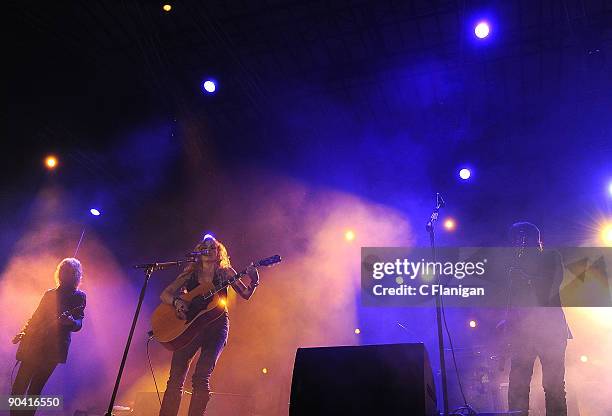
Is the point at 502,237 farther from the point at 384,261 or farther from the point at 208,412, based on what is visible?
the point at 208,412

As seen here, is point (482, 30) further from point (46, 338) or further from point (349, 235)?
point (46, 338)

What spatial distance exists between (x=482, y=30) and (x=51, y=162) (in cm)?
825

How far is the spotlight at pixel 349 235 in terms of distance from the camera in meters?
11.2

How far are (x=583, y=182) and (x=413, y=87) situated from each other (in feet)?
15.7

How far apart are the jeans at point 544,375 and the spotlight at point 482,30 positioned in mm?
5483

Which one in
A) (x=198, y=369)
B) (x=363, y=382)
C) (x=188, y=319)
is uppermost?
(x=188, y=319)

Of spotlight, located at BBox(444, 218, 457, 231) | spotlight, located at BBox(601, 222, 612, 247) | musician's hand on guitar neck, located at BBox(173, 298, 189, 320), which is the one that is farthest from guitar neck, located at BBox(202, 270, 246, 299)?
spotlight, located at BBox(601, 222, 612, 247)

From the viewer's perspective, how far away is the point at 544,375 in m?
4.00

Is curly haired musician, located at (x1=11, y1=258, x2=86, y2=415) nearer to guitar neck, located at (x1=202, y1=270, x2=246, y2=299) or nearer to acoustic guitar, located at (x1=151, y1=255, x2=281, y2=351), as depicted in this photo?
acoustic guitar, located at (x1=151, y1=255, x2=281, y2=351)

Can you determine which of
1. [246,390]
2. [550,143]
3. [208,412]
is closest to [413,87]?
[550,143]

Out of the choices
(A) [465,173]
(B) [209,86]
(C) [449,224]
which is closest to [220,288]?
(B) [209,86]

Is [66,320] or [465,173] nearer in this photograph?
[66,320]

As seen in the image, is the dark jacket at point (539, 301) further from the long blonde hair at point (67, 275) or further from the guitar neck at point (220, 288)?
the long blonde hair at point (67, 275)

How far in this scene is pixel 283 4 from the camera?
7672mm
